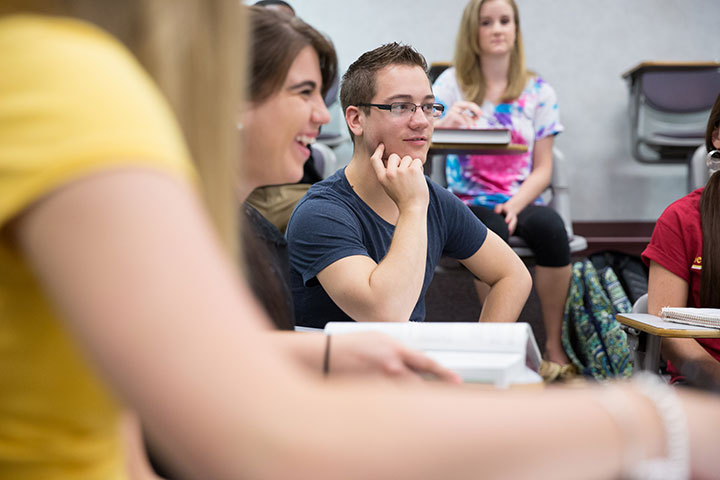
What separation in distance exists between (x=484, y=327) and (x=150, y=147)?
0.64 metres

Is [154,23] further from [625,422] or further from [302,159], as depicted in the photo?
[302,159]

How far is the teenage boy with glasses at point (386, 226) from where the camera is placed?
4.95ft

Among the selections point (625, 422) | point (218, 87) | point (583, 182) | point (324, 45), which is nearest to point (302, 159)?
point (324, 45)

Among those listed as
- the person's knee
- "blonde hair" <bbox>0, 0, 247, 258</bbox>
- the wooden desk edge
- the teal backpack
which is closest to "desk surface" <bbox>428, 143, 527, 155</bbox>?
the wooden desk edge

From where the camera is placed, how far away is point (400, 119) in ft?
6.29

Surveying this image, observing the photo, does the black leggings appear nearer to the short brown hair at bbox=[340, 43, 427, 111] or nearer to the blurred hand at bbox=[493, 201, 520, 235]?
the blurred hand at bbox=[493, 201, 520, 235]

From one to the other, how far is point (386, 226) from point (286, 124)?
60 cm

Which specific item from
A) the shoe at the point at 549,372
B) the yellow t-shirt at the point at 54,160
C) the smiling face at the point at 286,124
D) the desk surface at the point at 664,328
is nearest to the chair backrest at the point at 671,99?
the desk surface at the point at 664,328

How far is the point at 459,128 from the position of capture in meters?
2.77

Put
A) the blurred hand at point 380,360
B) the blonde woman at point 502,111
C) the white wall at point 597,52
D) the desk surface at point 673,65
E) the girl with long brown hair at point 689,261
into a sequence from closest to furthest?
1. the blurred hand at point 380,360
2. the girl with long brown hair at point 689,261
3. the blonde woman at point 502,111
4. the desk surface at point 673,65
5. the white wall at point 597,52

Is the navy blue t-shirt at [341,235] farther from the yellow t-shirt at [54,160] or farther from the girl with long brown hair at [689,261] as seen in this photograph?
the yellow t-shirt at [54,160]

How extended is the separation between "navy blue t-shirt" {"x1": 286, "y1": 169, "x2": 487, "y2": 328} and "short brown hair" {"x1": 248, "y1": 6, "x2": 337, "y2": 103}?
0.47 metres

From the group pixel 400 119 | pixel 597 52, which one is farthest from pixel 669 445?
pixel 597 52

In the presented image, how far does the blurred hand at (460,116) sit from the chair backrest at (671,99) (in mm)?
1876
